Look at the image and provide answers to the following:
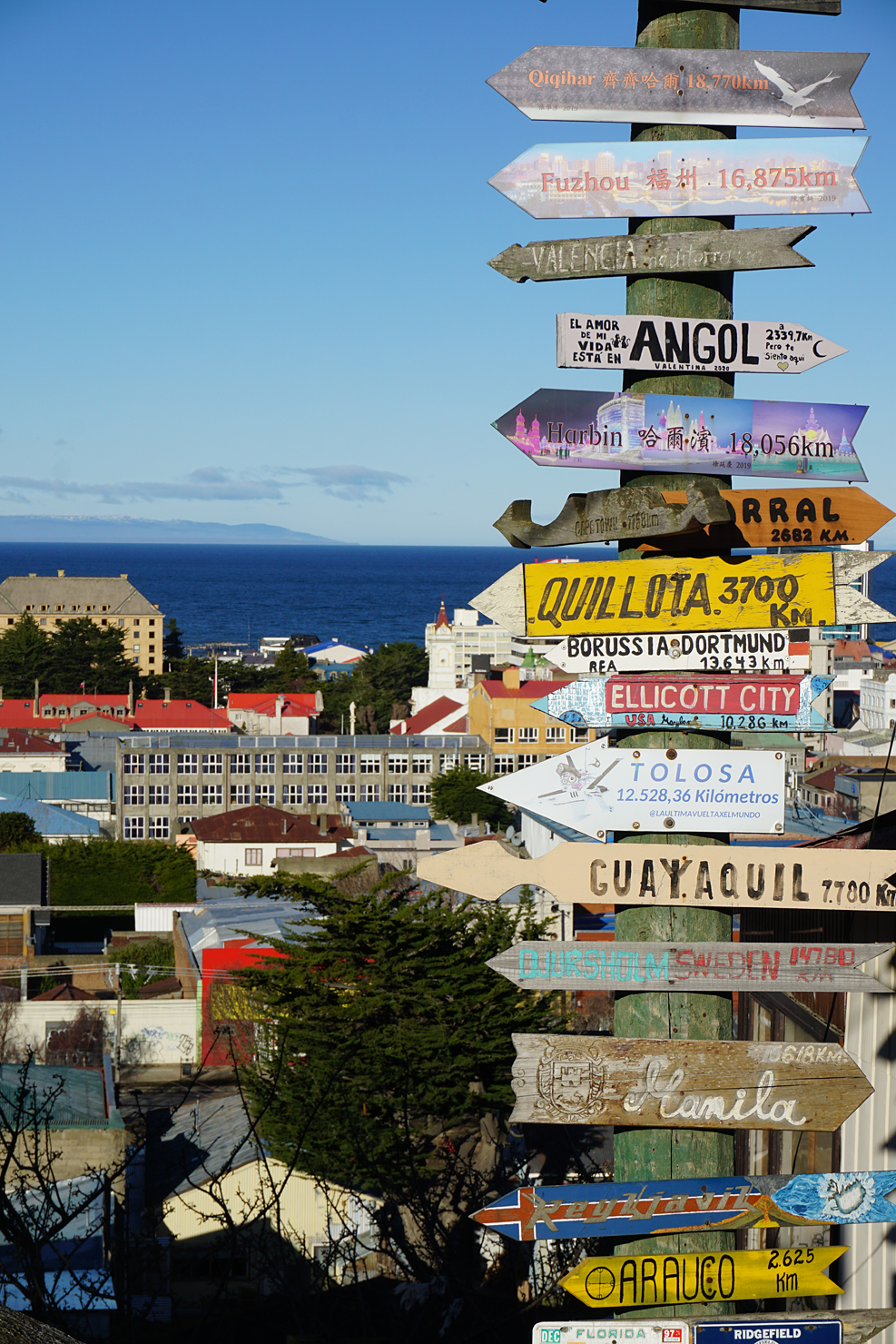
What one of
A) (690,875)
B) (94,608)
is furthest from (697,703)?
(94,608)

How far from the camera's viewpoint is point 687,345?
230 inches

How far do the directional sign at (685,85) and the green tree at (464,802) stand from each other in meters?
51.8

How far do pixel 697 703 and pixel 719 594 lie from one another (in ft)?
1.53

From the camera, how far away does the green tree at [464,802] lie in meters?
58.0

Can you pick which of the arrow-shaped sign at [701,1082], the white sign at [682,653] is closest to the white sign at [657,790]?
the white sign at [682,653]

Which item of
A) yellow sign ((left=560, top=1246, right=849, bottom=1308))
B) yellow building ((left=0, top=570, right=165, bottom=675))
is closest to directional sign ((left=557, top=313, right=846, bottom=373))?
yellow sign ((left=560, top=1246, right=849, bottom=1308))

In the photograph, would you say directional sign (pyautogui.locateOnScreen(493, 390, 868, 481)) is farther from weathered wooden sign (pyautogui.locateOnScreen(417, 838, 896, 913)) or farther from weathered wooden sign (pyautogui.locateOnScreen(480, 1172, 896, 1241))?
weathered wooden sign (pyautogui.locateOnScreen(480, 1172, 896, 1241))

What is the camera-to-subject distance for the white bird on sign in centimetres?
575

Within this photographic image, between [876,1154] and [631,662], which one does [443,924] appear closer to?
[876,1154]

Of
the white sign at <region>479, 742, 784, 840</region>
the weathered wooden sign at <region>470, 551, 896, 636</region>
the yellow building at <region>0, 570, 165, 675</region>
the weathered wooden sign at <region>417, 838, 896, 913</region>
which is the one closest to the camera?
the weathered wooden sign at <region>417, 838, 896, 913</region>

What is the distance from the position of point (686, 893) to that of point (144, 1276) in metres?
15.3

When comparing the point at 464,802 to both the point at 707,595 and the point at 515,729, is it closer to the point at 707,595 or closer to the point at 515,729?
the point at 515,729

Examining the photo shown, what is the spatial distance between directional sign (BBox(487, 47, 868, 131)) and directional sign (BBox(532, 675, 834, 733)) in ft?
7.68

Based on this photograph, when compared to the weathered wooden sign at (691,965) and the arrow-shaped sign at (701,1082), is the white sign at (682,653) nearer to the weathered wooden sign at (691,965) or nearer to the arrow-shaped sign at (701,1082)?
the weathered wooden sign at (691,965)
